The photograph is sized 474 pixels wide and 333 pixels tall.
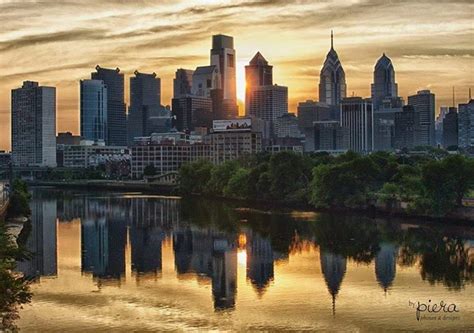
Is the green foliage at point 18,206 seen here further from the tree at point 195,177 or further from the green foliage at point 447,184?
the tree at point 195,177

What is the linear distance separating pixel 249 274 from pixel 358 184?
3614 cm

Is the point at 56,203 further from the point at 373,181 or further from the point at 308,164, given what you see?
the point at 373,181

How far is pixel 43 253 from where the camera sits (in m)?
53.2

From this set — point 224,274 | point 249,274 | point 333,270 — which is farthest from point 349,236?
point 224,274

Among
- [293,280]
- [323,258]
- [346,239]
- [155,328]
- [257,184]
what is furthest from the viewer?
[257,184]

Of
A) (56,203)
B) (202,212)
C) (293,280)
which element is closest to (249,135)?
(56,203)

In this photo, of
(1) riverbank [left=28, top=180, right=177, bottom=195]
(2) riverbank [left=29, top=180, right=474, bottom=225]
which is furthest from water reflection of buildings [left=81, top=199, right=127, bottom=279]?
(1) riverbank [left=28, top=180, right=177, bottom=195]

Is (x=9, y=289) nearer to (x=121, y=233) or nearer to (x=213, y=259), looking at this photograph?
(x=213, y=259)

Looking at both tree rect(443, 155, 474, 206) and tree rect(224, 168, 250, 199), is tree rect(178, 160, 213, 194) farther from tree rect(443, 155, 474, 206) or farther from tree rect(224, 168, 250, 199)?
tree rect(443, 155, 474, 206)

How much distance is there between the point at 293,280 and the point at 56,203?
73.5 metres

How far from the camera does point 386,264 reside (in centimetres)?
4794

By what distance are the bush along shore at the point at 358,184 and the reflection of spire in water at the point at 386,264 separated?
11.9 m

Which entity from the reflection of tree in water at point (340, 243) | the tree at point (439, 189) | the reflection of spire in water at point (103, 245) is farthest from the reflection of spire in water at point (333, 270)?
the tree at point (439, 189)

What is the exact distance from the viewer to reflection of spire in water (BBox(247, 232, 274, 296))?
42656mm
